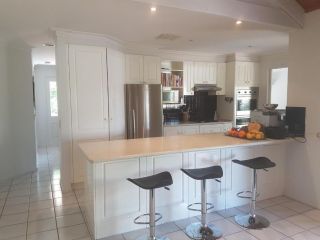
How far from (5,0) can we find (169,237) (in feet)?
9.90

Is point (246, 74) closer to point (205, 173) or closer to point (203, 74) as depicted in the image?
point (203, 74)

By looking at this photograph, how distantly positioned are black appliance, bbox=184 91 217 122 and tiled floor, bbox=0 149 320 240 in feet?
8.73

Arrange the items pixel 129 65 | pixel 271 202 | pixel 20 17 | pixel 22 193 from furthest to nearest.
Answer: pixel 129 65
pixel 22 193
pixel 271 202
pixel 20 17

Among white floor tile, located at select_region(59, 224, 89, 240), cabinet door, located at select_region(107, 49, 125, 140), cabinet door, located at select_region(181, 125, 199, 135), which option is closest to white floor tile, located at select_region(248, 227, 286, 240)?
white floor tile, located at select_region(59, 224, 89, 240)

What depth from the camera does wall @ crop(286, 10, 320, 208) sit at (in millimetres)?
3236

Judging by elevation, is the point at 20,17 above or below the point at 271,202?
above

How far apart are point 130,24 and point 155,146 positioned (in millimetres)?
1747

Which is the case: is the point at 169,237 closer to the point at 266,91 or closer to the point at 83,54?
the point at 83,54

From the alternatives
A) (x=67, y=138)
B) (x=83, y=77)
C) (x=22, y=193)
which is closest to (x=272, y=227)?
(x=67, y=138)

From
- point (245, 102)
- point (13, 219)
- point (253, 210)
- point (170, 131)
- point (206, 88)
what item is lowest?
point (13, 219)

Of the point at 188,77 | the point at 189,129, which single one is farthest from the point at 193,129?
the point at 188,77

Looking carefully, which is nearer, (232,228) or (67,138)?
(232,228)

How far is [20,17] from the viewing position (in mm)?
3154

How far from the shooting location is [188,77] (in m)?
5.64
